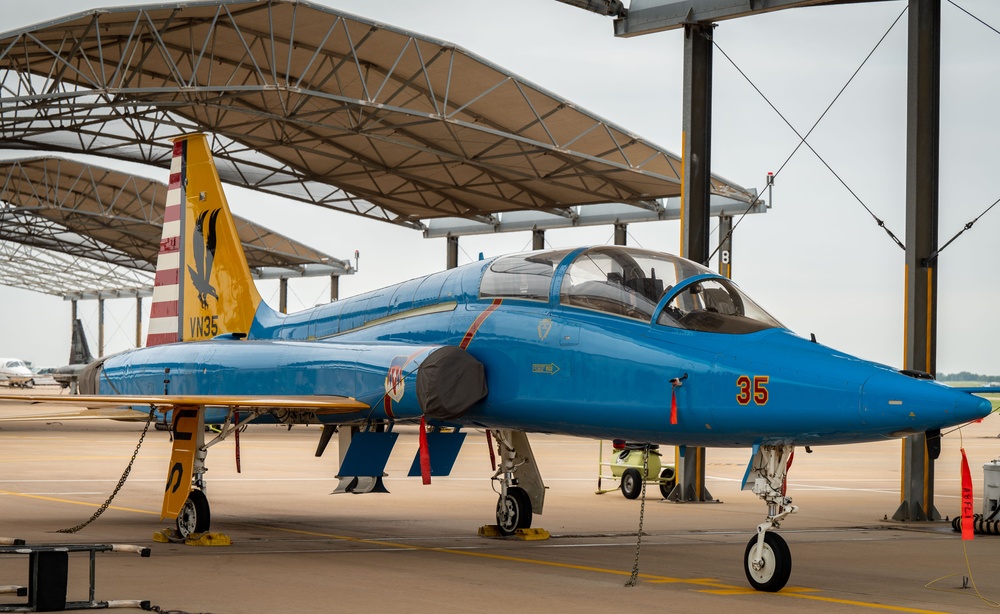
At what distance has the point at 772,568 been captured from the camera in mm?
8211

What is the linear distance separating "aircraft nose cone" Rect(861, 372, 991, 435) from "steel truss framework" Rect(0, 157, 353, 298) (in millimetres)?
32886

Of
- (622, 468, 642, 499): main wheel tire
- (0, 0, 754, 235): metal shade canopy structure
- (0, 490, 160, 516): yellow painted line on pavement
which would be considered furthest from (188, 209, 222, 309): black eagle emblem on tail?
(622, 468, 642, 499): main wheel tire

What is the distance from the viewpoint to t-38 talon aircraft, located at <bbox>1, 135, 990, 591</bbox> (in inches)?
319

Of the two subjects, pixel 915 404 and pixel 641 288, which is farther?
pixel 641 288

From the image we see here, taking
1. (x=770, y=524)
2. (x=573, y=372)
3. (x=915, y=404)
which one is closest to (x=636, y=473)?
(x=573, y=372)

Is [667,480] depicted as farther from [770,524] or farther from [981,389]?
[770,524]

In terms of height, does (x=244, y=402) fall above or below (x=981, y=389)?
below

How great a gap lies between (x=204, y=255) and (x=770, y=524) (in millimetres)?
9401

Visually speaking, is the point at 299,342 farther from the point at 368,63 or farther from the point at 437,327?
the point at 368,63

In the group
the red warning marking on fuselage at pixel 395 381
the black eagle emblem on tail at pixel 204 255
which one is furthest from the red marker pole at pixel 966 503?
the black eagle emblem on tail at pixel 204 255

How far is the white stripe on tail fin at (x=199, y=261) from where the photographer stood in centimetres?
1484

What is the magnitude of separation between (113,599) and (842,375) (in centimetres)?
524

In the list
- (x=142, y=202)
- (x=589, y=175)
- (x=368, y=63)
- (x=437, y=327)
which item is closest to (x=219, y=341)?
(x=437, y=327)

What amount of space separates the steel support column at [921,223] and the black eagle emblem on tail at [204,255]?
9235 mm
